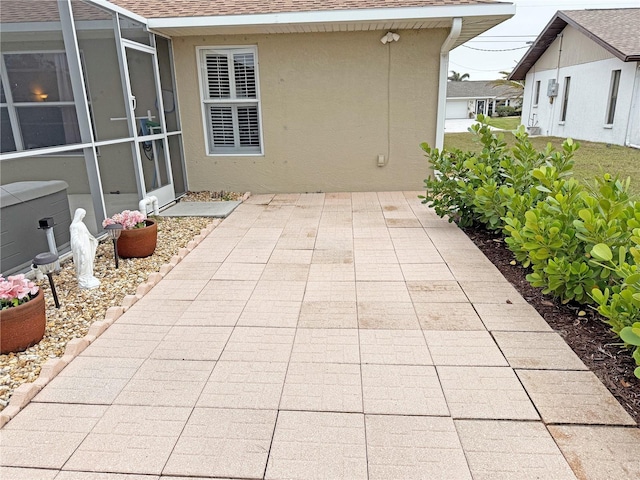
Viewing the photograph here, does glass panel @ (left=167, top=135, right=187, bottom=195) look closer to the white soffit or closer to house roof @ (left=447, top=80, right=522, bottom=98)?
the white soffit

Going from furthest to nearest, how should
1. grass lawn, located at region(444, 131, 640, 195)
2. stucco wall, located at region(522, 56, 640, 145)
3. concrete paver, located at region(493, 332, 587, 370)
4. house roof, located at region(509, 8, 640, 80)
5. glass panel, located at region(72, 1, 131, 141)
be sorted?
stucco wall, located at region(522, 56, 640, 145) → house roof, located at region(509, 8, 640, 80) → grass lawn, located at region(444, 131, 640, 195) → glass panel, located at region(72, 1, 131, 141) → concrete paver, located at region(493, 332, 587, 370)

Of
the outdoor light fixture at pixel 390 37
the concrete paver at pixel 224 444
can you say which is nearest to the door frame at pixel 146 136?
the outdoor light fixture at pixel 390 37

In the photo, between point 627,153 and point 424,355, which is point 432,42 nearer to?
point 424,355

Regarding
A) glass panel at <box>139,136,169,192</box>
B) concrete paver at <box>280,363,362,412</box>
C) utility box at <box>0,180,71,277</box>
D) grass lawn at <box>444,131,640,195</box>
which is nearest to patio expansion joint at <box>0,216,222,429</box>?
utility box at <box>0,180,71,277</box>

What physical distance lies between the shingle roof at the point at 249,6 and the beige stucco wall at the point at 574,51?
12.1 m

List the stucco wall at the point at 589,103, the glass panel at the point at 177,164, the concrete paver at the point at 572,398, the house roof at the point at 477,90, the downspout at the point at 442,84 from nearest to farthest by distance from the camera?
the concrete paver at the point at 572,398
the downspout at the point at 442,84
the glass panel at the point at 177,164
the stucco wall at the point at 589,103
the house roof at the point at 477,90

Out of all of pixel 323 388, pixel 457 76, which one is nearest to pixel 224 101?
pixel 323 388

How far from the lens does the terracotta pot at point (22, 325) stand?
2.51m

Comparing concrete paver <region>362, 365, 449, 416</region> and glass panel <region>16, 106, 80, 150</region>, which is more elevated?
glass panel <region>16, 106, 80, 150</region>

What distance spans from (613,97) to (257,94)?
44.1 ft

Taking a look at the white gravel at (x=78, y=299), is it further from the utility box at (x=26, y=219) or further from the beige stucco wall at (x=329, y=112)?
the beige stucco wall at (x=329, y=112)

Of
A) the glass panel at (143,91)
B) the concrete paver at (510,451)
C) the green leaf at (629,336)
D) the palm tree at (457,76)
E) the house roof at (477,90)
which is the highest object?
the palm tree at (457,76)

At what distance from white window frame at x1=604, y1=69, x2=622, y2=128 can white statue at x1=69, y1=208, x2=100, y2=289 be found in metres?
16.4

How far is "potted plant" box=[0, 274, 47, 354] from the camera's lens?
99.0 inches
